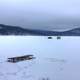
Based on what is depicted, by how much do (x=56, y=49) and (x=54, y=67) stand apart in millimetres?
337

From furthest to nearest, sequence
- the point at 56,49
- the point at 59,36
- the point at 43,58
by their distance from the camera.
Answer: the point at 56,49 < the point at 43,58 < the point at 59,36

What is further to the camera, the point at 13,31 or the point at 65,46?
the point at 65,46

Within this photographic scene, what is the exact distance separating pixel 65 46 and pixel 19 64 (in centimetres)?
88

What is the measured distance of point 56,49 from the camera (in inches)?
107

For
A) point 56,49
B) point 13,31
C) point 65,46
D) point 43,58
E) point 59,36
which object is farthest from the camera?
point 65,46

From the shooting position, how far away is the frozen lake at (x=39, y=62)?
2178 mm

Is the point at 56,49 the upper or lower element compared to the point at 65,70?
upper

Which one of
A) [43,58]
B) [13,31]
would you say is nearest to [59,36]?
[43,58]

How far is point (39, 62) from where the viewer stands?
7.95 feet

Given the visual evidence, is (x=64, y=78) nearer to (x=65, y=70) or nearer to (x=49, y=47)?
(x=65, y=70)

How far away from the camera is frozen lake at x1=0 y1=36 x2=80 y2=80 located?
2.18 metres

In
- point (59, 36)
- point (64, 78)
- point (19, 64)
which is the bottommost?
point (64, 78)

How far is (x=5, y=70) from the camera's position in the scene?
215cm

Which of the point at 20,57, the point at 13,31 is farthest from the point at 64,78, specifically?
the point at 13,31
